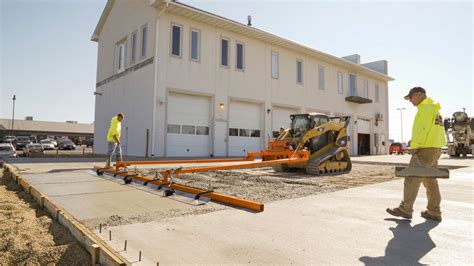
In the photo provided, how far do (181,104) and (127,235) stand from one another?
1551 cm

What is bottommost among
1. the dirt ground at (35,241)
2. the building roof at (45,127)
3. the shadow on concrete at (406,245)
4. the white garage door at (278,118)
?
the dirt ground at (35,241)

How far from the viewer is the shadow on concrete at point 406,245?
2.75 metres

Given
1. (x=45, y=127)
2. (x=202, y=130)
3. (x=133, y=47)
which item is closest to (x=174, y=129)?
(x=202, y=130)

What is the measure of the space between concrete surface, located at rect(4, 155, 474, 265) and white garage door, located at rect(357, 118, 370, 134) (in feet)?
88.2

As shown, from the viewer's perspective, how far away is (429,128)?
4332mm

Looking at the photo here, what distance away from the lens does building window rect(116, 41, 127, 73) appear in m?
22.2

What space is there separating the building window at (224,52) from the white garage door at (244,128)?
266 centimetres

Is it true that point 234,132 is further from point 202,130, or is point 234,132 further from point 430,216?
point 430,216

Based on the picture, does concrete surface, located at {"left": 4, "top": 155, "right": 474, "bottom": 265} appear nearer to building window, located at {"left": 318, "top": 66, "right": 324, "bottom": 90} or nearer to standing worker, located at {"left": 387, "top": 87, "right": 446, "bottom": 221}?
standing worker, located at {"left": 387, "top": 87, "right": 446, "bottom": 221}

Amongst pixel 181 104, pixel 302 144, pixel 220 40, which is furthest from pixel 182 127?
pixel 302 144

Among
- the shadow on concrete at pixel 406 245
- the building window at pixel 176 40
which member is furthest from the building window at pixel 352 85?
the shadow on concrete at pixel 406 245

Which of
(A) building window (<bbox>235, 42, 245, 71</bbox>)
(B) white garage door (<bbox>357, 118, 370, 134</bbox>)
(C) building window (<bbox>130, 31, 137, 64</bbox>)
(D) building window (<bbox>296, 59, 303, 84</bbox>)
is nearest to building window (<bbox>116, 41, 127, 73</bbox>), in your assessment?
(C) building window (<bbox>130, 31, 137, 64</bbox>)

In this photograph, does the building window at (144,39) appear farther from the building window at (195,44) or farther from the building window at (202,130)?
the building window at (202,130)

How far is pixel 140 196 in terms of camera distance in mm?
5695
